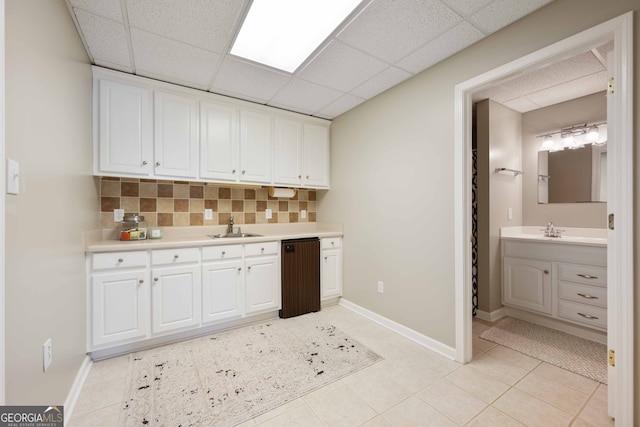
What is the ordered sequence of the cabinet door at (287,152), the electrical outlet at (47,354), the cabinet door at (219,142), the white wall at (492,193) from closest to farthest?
the electrical outlet at (47,354)
the cabinet door at (219,142)
the white wall at (492,193)
the cabinet door at (287,152)

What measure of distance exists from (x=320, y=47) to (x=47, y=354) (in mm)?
2410

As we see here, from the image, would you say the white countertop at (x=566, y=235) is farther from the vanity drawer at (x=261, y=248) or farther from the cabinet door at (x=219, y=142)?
the cabinet door at (x=219, y=142)

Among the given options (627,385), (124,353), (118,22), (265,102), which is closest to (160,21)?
(118,22)

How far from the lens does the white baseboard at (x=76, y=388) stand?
147 cm

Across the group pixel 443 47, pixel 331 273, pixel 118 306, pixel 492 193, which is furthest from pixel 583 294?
pixel 118 306

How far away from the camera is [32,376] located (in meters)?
1.09

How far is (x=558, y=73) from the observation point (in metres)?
2.34

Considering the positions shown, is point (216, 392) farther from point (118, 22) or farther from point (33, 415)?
point (118, 22)

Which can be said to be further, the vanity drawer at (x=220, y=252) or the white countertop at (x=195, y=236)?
the vanity drawer at (x=220, y=252)

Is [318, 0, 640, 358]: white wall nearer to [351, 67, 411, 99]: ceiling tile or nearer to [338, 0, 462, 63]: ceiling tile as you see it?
[351, 67, 411, 99]: ceiling tile

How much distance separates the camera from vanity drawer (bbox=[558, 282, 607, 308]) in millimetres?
2309

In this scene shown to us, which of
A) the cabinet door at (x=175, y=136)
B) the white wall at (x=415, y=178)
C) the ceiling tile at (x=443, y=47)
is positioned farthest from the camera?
the cabinet door at (x=175, y=136)

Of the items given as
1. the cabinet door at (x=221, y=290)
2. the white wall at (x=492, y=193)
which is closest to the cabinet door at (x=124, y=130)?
the cabinet door at (x=221, y=290)

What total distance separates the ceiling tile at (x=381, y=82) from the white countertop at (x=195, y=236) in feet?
5.15
